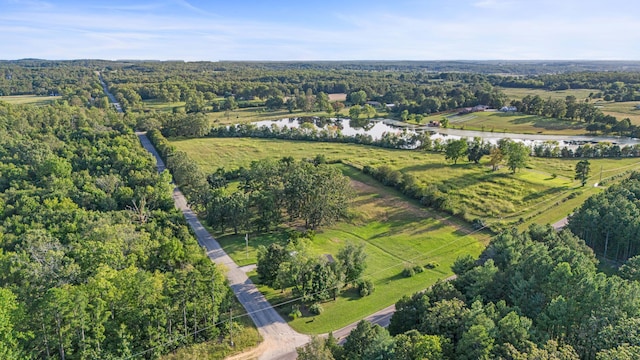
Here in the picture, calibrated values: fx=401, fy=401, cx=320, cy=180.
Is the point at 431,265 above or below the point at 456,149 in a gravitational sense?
below

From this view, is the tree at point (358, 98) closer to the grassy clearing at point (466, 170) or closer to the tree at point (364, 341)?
the grassy clearing at point (466, 170)

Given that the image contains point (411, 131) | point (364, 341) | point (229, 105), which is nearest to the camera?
point (364, 341)

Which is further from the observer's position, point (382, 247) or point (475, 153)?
point (475, 153)

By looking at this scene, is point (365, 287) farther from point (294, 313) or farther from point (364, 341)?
point (364, 341)

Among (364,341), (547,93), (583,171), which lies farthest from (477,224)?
(547,93)

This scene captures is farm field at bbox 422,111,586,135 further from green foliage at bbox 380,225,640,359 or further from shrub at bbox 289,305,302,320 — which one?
shrub at bbox 289,305,302,320

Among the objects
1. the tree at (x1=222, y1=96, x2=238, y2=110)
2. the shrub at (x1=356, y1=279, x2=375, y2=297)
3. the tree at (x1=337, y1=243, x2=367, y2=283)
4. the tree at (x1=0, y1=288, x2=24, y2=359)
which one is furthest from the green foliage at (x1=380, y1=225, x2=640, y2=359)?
the tree at (x1=222, y1=96, x2=238, y2=110)
